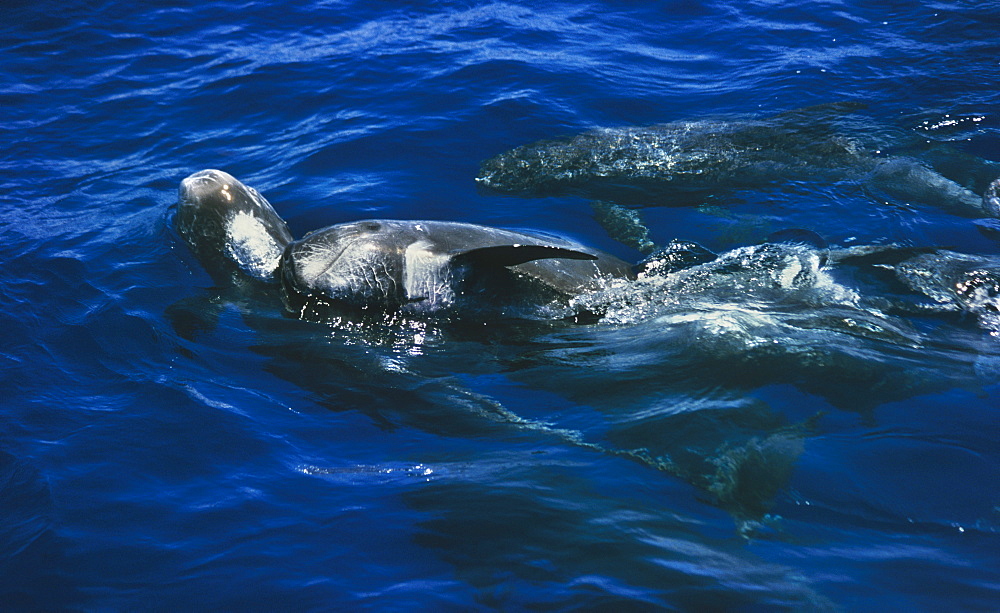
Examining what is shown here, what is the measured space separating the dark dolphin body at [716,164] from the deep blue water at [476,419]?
10.9 inches

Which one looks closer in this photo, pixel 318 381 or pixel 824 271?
Answer: pixel 318 381

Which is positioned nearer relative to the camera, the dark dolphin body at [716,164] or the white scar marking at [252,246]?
the white scar marking at [252,246]

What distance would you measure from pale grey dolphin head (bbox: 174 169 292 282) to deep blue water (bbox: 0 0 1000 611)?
304 millimetres

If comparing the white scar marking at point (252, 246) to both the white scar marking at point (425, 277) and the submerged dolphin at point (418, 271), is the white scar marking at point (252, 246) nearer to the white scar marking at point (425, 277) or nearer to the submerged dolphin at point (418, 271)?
the submerged dolphin at point (418, 271)

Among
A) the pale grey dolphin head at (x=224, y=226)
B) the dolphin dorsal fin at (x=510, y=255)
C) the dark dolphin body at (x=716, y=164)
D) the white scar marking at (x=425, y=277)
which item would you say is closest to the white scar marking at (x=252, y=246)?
the pale grey dolphin head at (x=224, y=226)

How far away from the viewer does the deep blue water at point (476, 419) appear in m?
4.30

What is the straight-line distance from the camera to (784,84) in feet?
40.0

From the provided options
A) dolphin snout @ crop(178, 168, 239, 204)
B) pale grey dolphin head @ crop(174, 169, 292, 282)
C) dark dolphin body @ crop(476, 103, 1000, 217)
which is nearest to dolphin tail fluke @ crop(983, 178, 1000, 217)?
dark dolphin body @ crop(476, 103, 1000, 217)

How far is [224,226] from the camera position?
7512 millimetres

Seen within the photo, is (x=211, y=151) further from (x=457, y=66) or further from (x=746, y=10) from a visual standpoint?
(x=746, y=10)

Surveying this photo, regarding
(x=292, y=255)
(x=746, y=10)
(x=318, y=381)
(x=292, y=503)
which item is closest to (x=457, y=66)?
(x=746, y=10)

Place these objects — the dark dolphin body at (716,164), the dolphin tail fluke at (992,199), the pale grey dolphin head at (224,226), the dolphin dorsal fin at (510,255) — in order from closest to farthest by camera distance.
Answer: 1. the dolphin dorsal fin at (510,255)
2. the pale grey dolphin head at (224,226)
3. the dolphin tail fluke at (992,199)
4. the dark dolphin body at (716,164)

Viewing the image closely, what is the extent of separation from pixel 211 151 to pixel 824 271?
783cm

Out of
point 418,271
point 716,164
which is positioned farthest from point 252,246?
point 716,164
